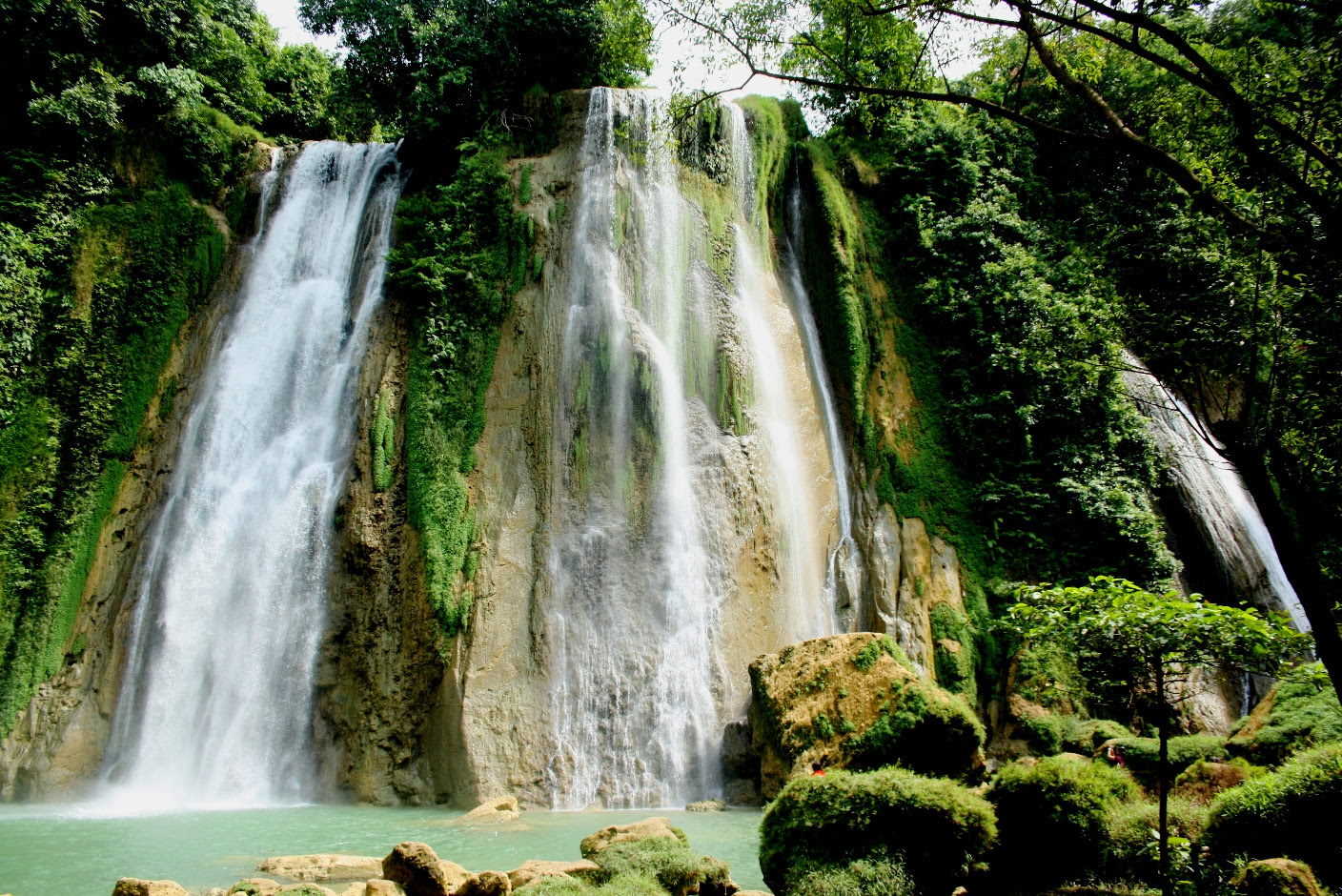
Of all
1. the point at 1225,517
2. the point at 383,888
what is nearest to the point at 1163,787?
the point at 383,888

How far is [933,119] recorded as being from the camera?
21781mm

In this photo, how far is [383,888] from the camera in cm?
655

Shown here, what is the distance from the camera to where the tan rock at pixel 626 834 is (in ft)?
25.1

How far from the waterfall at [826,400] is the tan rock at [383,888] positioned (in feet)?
37.6

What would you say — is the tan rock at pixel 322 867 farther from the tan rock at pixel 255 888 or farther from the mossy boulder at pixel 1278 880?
the mossy boulder at pixel 1278 880

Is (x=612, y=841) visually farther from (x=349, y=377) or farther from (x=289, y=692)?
(x=349, y=377)

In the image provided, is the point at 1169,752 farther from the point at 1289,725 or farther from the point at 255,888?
the point at 255,888

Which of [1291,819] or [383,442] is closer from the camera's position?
[1291,819]

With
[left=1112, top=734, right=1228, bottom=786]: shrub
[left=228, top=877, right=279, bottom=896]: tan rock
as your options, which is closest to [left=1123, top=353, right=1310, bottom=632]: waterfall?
[left=1112, top=734, right=1228, bottom=786]: shrub

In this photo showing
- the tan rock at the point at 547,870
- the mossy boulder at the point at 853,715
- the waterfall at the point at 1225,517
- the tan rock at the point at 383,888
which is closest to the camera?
the tan rock at the point at 383,888

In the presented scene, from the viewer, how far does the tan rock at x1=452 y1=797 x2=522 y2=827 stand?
11227 millimetres

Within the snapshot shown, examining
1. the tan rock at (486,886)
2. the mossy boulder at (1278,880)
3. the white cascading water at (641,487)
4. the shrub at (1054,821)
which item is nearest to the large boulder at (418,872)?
the tan rock at (486,886)

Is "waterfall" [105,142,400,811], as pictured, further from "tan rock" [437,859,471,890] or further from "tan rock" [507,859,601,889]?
"tan rock" [507,859,601,889]

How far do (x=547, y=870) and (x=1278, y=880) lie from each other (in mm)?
5309
